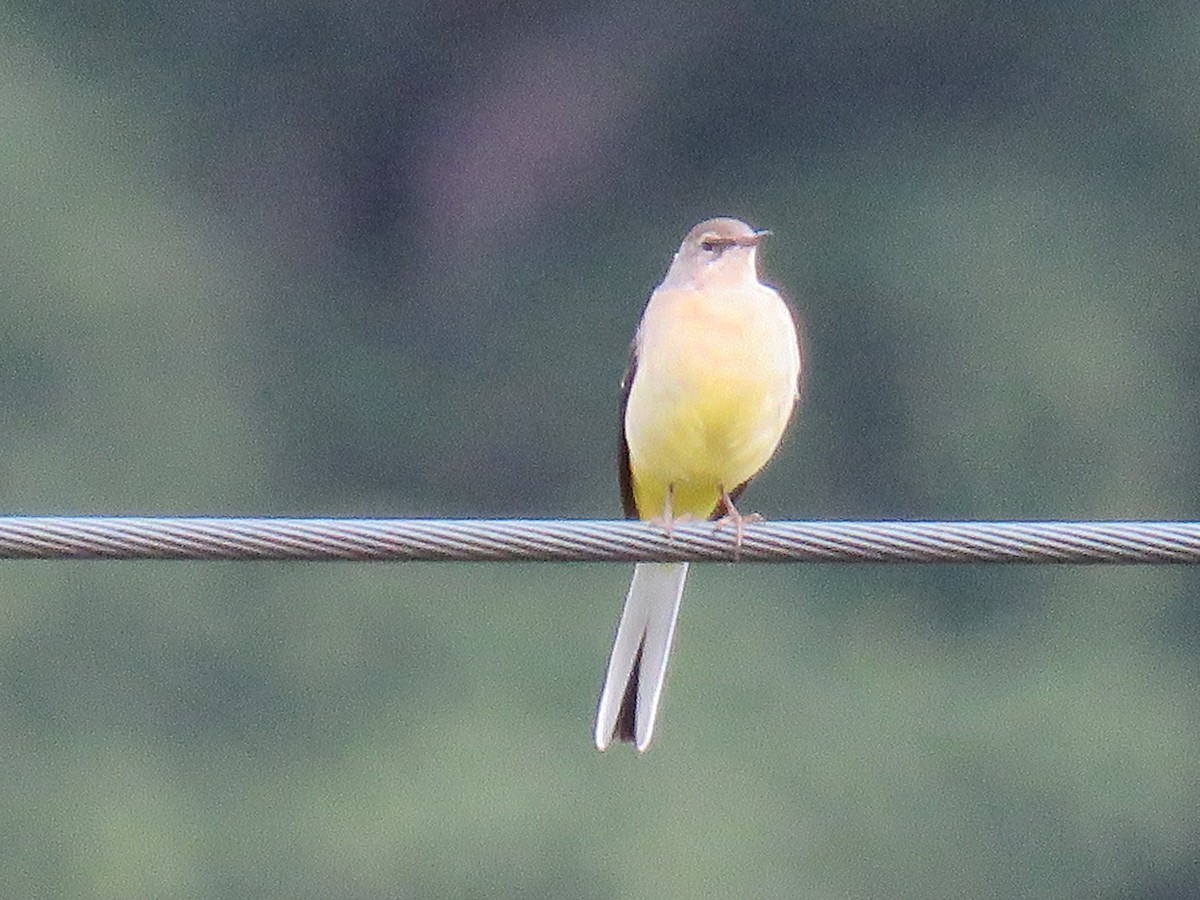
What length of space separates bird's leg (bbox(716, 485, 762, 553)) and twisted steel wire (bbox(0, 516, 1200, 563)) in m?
0.07

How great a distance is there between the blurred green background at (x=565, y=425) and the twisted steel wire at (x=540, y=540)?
10889 mm

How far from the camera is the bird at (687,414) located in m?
6.41

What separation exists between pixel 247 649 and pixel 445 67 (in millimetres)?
6255

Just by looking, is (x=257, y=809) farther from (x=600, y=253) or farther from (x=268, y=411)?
(x=600, y=253)

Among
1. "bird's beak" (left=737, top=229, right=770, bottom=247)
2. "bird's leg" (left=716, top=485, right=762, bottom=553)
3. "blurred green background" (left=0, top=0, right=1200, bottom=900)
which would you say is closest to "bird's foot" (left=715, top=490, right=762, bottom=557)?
"bird's leg" (left=716, top=485, right=762, bottom=553)

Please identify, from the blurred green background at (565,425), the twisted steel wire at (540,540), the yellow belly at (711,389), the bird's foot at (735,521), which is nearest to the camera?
the twisted steel wire at (540,540)

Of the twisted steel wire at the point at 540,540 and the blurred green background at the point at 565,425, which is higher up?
the blurred green background at the point at 565,425

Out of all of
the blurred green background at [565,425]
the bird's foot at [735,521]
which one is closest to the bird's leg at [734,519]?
the bird's foot at [735,521]

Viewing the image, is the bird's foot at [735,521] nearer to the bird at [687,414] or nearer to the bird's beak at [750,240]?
the bird at [687,414]

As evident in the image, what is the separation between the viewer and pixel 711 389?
252 inches

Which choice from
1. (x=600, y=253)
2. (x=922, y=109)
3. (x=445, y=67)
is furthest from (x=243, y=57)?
(x=922, y=109)

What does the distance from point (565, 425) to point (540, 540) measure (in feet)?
49.5

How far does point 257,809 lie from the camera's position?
1689cm

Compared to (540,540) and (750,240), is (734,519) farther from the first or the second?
(750,240)
